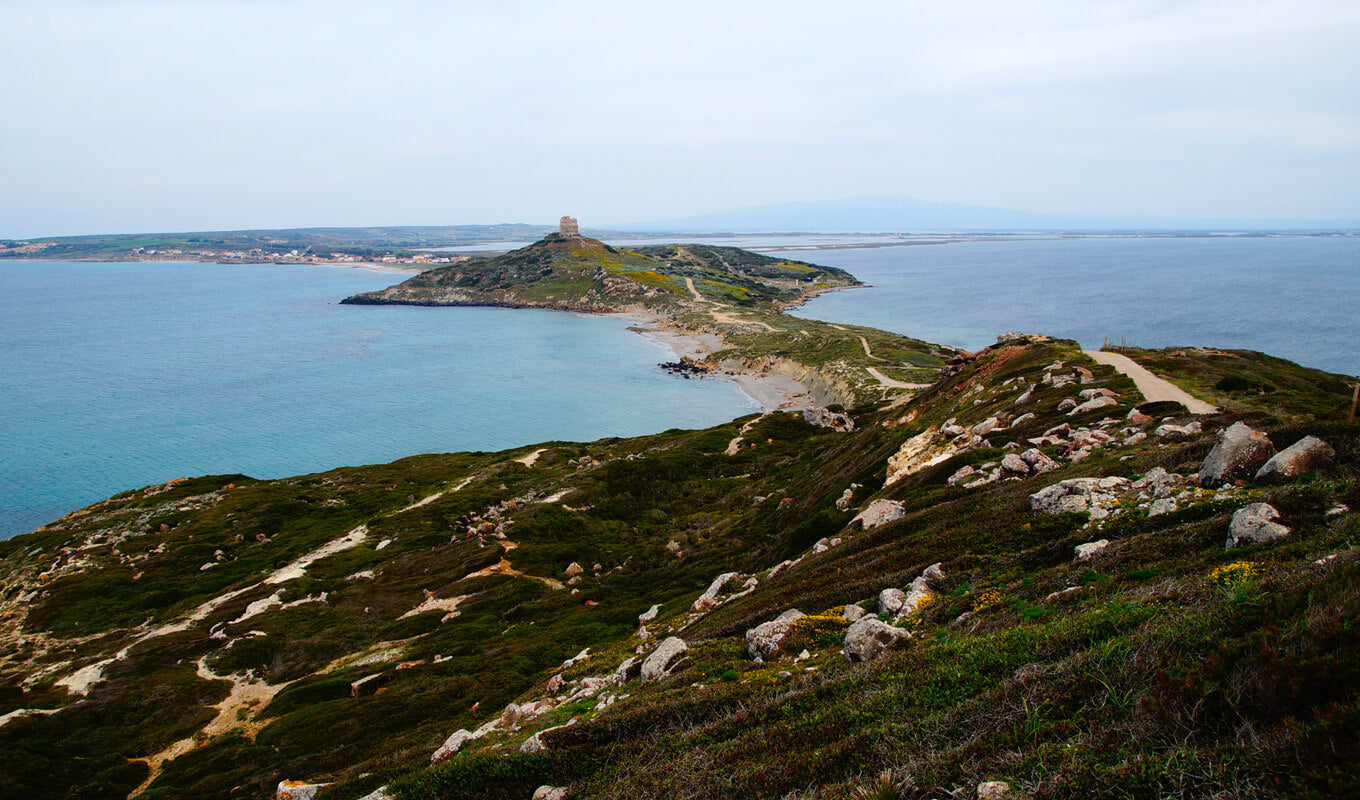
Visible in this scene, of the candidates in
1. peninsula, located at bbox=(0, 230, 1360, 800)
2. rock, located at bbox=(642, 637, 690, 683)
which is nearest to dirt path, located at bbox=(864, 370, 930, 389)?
peninsula, located at bbox=(0, 230, 1360, 800)

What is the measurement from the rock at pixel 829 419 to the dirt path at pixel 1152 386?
25392 mm

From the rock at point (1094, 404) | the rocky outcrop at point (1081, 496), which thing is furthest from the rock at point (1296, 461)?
the rock at point (1094, 404)

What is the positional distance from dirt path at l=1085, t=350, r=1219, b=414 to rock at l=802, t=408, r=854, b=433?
2539 centimetres

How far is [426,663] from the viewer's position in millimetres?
31938

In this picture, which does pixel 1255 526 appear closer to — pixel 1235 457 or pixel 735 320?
pixel 1235 457

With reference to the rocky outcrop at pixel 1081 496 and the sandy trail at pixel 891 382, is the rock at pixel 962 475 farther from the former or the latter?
the sandy trail at pixel 891 382

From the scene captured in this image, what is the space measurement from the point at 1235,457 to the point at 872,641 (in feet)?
35.4

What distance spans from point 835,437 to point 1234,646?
180ft

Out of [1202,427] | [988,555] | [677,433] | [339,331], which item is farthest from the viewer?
[339,331]

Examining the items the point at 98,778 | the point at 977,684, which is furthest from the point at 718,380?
the point at 977,684

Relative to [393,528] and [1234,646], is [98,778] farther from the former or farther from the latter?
[1234,646]

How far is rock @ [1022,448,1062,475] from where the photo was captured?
910 inches

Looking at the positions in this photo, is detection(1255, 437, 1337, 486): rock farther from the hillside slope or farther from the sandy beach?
the sandy beach

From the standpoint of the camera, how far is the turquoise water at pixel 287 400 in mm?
80312
